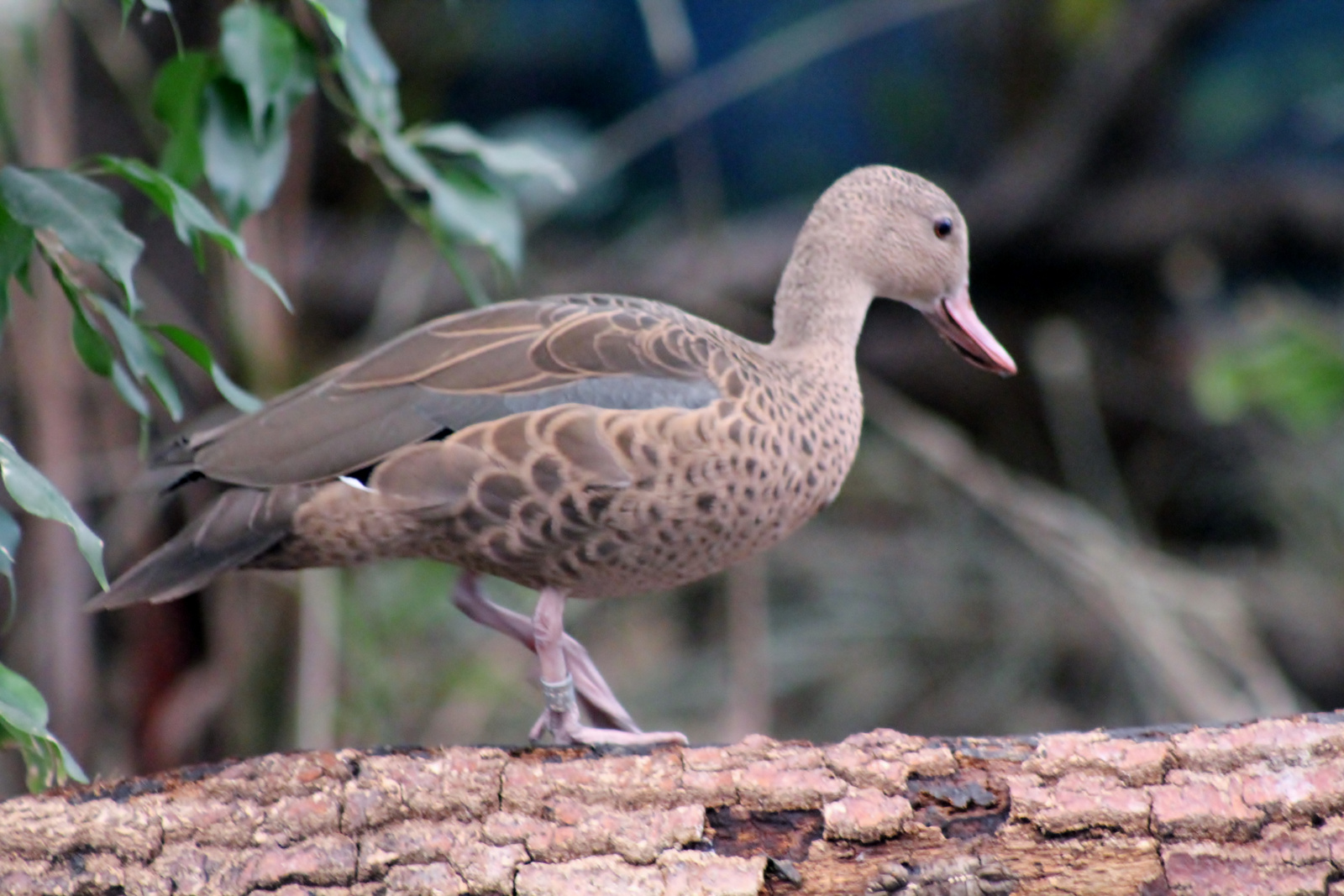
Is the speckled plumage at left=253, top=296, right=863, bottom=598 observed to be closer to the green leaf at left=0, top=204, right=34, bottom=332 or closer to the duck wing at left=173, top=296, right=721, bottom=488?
the duck wing at left=173, top=296, right=721, bottom=488

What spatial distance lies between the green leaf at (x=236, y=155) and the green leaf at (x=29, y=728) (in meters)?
0.75

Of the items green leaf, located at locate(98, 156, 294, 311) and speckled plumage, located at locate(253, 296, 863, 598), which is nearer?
green leaf, located at locate(98, 156, 294, 311)

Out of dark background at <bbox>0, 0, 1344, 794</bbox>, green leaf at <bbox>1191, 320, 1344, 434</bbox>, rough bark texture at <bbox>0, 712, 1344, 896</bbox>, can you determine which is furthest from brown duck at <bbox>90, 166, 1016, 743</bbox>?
green leaf at <bbox>1191, 320, 1344, 434</bbox>

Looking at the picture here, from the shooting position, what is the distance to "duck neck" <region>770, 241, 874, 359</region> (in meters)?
2.54

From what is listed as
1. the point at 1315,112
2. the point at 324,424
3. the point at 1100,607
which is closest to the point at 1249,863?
the point at 324,424

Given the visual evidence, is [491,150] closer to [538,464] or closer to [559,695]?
[538,464]

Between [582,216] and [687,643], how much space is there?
5.24ft

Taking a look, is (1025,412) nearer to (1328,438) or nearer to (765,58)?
(1328,438)

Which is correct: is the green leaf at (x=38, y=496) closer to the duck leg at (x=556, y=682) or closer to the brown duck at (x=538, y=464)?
the brown duck at (x=538, y=464)

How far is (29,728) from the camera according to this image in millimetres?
1798

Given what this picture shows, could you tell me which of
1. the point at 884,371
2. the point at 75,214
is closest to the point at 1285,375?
the point at 884,371

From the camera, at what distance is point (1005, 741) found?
1.93 m

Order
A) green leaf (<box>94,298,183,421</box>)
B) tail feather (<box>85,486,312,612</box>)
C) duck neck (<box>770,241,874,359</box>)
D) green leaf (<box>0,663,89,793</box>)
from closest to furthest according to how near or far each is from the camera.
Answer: green leaf (<box>0,663,89,793</box>)
green leaf (<box>94,298,183,421</box>)
tail feather (<box>85,486,312,612</box>)
duck neck (<box>770,241,874,359</box>)

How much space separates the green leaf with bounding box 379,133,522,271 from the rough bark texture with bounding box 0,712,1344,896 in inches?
33.7
